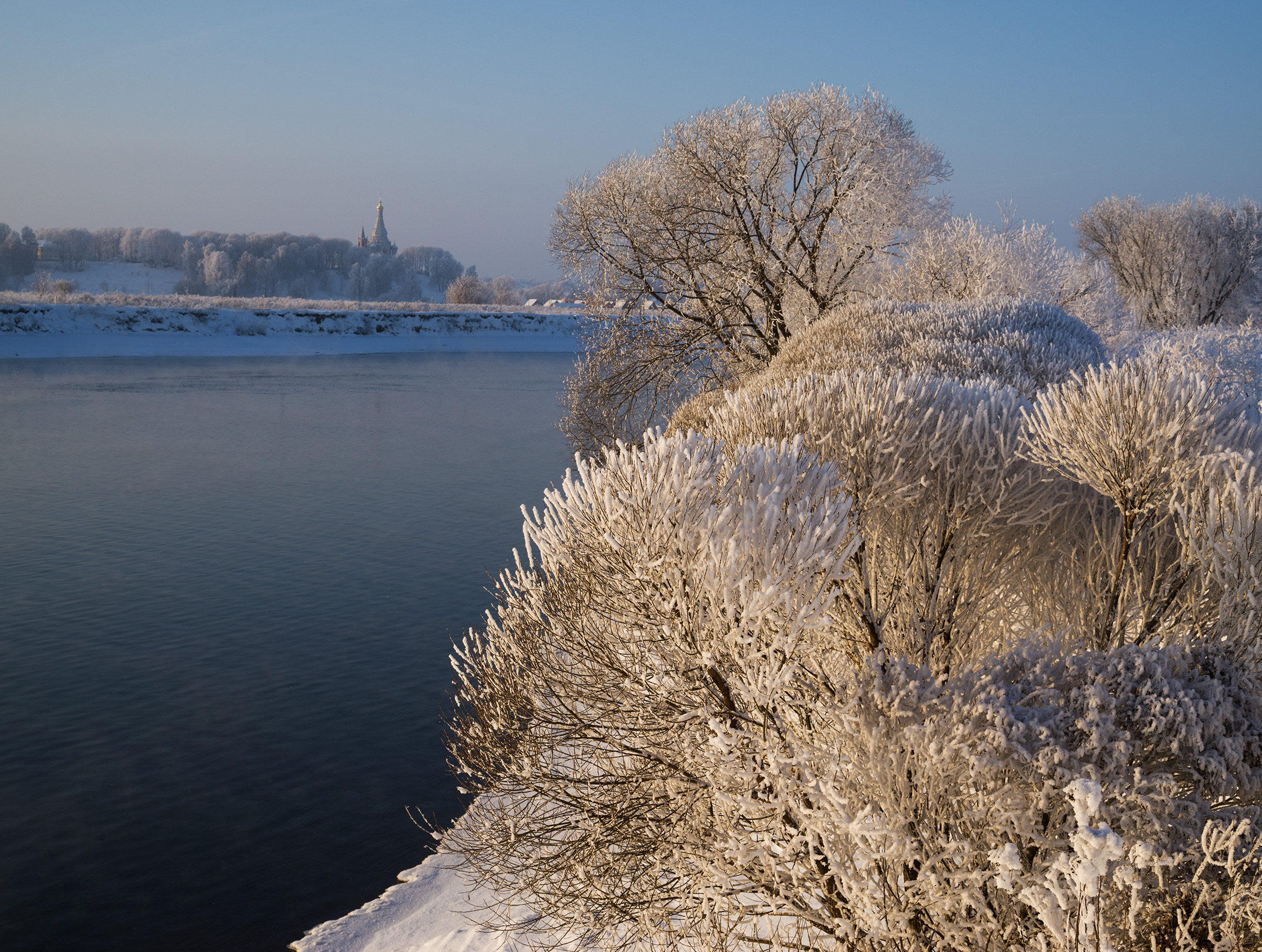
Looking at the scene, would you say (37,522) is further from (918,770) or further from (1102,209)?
(1102,209)

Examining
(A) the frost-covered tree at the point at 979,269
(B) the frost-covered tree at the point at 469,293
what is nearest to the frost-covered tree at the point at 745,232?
(A) the frost-covered tree at the point at 979,269

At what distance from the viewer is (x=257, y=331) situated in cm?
7206

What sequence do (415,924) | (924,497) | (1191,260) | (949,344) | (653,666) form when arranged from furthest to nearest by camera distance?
1. (1191,260)
2. (949,344)
3. (415,924)
4. (924,497)
5. (653,666)

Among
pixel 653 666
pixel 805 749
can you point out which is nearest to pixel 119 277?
pixel 653 666

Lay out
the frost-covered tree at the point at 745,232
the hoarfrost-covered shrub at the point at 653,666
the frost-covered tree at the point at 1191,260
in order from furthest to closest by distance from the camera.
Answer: the frost-covered tree at the point at 1191,260, the frost-covered tree at the point at 745,232, the hoarfrost-covered shrub at the point at 653,666

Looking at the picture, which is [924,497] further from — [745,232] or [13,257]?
[13,257]

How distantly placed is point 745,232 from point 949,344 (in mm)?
10853

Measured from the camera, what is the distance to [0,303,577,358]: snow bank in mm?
60188

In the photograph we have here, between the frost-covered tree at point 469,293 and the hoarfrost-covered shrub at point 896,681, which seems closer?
the hoarfrost-covered shrub at point 896,681

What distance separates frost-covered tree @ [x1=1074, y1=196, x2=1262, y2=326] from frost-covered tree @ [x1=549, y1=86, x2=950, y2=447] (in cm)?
2541

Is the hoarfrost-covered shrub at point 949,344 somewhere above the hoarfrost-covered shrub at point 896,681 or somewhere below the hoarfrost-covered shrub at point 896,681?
above

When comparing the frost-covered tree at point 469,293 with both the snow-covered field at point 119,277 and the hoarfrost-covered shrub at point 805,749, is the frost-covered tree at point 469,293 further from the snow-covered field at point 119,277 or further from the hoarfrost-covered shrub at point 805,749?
the hoarfrost-covered shrub at point 805,749

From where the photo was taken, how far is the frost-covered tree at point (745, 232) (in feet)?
79.3

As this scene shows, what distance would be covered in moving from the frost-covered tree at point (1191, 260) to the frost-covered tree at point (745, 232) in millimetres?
25407
